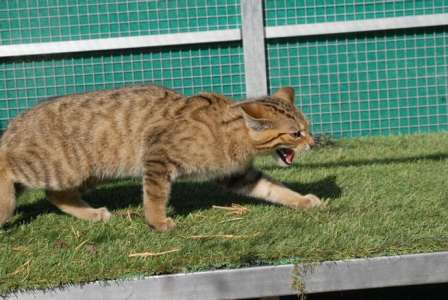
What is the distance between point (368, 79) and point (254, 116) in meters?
4.38

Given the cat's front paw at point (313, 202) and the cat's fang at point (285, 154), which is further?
the cat's front paw at point (313, 202)

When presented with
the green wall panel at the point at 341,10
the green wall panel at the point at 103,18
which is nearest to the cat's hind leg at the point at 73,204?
the green wall panel at the point at 103,18

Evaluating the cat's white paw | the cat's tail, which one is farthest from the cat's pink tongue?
the cat's tail

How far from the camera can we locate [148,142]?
175 inches

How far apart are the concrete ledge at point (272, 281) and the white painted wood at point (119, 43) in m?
4.92

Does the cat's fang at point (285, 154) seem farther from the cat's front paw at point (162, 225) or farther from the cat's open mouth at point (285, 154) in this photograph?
the cat's front paw at point (162, 225)

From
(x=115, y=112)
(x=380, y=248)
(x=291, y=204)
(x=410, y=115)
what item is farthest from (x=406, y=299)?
(x=410, y=115)

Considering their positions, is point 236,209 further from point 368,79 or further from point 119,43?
point 368,79

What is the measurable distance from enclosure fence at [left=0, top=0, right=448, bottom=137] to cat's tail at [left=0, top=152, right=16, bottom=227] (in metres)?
3.86

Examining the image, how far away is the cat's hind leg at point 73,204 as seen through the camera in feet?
15.8

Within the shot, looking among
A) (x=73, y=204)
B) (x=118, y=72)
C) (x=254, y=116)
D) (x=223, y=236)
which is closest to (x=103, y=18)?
(x=118, y=72)

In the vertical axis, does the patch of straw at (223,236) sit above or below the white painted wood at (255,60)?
below

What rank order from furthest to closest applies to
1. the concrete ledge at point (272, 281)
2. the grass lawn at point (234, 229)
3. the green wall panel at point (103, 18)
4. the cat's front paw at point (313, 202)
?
the green wall panel at point (103, 18), the cat's front paw at point (313, 202), the grass lawn at point (234, 229), the concrete ledge at point (272, 281)

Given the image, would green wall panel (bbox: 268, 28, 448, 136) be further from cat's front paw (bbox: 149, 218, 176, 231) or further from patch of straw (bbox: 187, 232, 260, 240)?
patch of straw (bbox: 187, 232, 260, 240)
